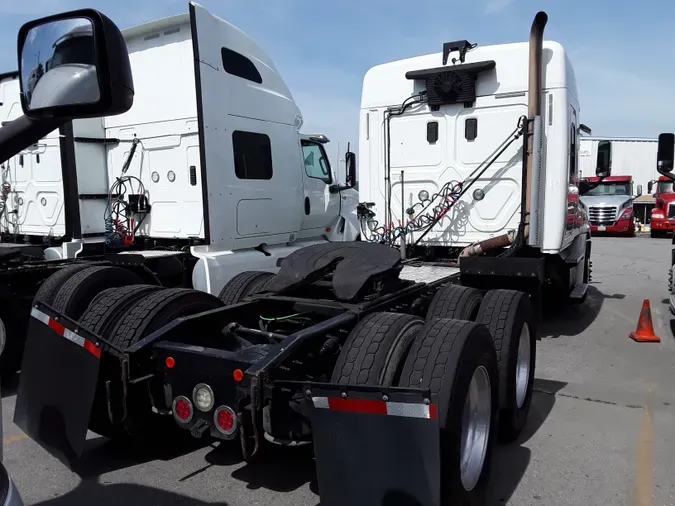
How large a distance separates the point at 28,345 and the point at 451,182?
15.5ft

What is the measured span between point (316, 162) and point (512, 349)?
538 centimetres

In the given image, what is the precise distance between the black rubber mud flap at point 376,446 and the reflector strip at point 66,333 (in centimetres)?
132

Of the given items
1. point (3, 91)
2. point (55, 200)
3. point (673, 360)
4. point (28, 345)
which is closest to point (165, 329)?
point (28, 345)

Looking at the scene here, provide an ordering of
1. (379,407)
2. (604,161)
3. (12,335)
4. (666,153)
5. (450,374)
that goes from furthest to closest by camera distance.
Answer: (604,161), (666,153), (12,335), (450,374), (379,407)

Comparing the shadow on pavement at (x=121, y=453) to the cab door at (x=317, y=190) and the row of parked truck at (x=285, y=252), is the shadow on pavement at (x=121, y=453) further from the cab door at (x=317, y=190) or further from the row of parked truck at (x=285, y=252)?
the cab door at (x=317, y=190)

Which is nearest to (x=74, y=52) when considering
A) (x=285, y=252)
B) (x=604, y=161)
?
(x=285, y=252)

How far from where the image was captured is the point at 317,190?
851 centimetres

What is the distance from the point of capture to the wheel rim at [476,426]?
304 cm

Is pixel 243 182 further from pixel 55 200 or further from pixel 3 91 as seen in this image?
pixel 3 91

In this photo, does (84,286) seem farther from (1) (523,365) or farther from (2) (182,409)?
(1) (523,365)

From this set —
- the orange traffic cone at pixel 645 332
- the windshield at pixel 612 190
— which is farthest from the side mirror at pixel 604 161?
the windshield at pixel 612 190

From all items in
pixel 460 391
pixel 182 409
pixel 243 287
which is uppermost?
pixel 243 287

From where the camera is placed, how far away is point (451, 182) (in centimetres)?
658

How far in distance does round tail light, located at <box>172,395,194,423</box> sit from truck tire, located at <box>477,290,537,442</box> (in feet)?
6.53
